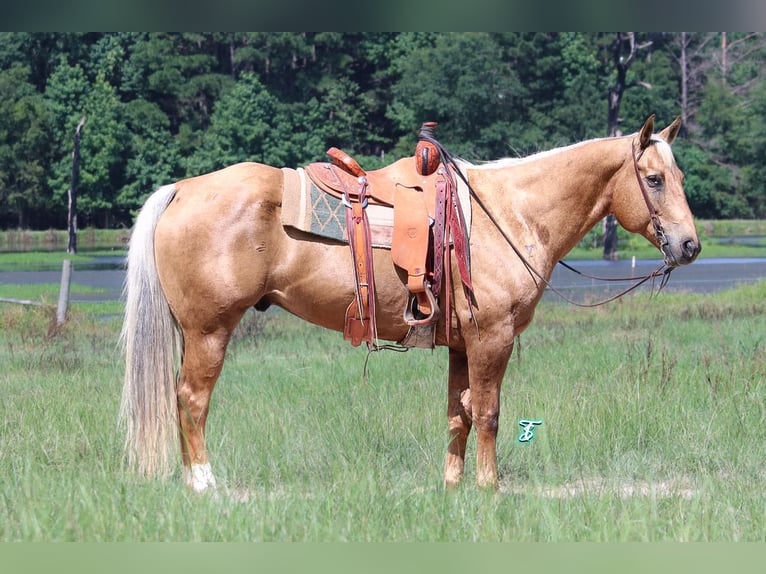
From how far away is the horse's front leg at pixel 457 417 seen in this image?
16.1 ft

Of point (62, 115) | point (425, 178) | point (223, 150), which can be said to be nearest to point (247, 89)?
point (223, 150)

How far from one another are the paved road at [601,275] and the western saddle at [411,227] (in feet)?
32.1

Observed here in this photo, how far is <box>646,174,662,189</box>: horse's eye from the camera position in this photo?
4664 millimetres

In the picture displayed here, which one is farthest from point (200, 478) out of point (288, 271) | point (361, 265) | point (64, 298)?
point (64, 298)

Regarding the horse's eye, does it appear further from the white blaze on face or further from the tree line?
the tree line

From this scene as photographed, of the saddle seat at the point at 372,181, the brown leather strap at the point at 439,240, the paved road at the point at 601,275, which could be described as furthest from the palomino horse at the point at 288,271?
the paved road at the point at 601,275

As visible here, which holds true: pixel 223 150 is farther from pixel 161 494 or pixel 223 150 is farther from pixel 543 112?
pixel 161 494

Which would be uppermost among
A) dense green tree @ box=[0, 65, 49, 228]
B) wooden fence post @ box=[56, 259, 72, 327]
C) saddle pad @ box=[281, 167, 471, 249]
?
dense green tree @ box=[0, 65, 49, 228]

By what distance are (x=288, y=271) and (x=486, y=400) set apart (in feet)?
4.03

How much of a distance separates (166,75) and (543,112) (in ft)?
32.2

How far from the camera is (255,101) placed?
749 inches

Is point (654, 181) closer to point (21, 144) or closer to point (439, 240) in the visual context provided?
point (439, 240)

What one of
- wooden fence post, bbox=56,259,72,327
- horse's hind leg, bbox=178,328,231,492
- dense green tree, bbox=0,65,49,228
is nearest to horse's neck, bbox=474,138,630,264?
horse's hind leg, bbox=178,328,231,492

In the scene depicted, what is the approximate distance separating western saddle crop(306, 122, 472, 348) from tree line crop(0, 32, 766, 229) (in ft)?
47.7
